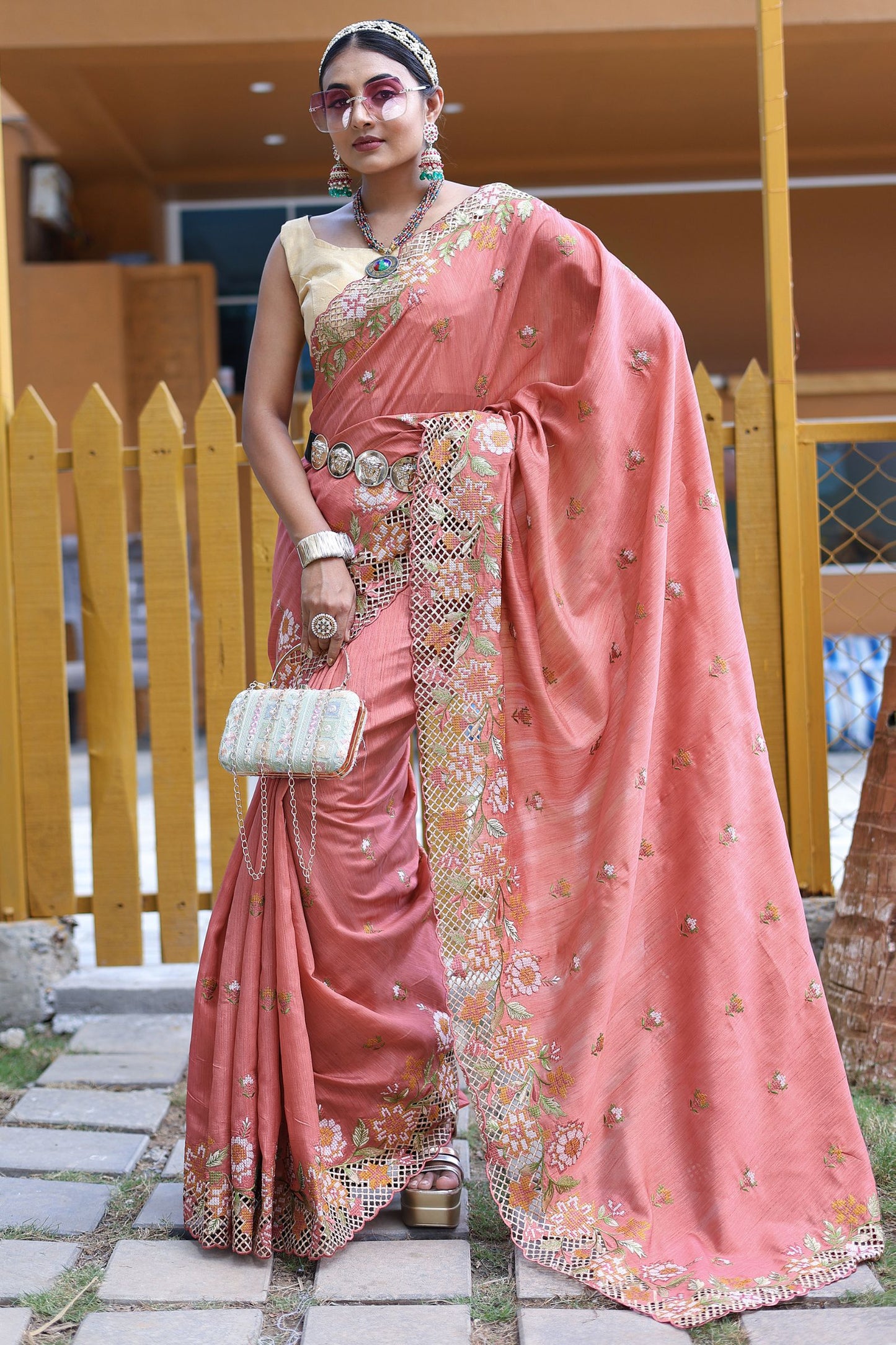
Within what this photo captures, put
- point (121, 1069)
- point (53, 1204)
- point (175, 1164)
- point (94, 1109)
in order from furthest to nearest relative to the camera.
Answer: point (121, 1069), point (94, 1109), point (175, 1164), point (53, 1204)

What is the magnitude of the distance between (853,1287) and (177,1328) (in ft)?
3.31

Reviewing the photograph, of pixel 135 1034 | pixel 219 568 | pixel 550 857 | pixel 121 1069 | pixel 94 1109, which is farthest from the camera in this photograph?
pixel 219 568

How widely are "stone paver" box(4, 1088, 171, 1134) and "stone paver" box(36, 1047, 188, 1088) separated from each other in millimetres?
38

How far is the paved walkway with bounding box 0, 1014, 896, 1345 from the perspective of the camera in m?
1.85

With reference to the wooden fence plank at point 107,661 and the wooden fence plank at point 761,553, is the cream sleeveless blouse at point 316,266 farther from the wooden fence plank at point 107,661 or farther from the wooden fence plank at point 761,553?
the wooden fence plank at point 761,553

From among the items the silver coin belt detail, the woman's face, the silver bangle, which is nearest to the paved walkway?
the silver bangle

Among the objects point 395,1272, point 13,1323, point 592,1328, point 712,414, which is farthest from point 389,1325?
point 712,414

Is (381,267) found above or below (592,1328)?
above

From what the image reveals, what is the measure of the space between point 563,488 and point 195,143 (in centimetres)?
782

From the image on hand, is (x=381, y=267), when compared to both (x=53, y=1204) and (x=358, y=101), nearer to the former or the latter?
(x=358, y=101)

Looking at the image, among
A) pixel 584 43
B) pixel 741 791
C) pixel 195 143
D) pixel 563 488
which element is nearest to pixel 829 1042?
pixel 741 791

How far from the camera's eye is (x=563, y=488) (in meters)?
2.27

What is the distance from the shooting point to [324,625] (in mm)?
2154

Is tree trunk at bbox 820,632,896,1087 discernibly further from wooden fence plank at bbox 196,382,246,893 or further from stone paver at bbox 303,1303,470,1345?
wooden fence plank at bbox 196,382,246,893
